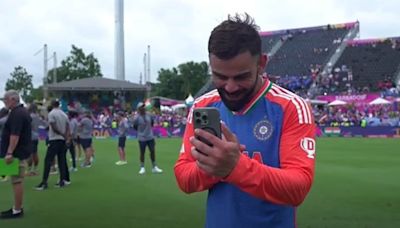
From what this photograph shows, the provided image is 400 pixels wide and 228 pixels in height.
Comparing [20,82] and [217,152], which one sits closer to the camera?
[217,152]

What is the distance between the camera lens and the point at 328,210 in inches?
359

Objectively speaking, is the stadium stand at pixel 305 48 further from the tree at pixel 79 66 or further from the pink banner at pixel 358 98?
the tree at pixel 79 66

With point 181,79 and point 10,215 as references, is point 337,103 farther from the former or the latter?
point 181,79

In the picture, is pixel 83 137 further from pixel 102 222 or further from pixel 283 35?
pixel 283 35

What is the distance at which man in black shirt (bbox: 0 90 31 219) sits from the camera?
891 cm

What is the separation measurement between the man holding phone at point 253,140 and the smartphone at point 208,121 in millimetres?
176

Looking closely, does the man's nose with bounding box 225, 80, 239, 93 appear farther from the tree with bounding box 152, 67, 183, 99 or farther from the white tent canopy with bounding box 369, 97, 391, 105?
the tree with bounding box 152, 67, 183, 99

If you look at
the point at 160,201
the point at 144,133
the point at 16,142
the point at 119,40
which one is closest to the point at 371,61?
the point at 119,40

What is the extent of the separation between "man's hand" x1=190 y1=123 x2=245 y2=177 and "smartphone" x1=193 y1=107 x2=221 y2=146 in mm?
21

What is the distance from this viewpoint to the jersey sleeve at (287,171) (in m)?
1.90

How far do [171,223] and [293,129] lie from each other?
6156mm

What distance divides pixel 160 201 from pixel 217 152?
8.72m

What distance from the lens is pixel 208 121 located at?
178 centimetres

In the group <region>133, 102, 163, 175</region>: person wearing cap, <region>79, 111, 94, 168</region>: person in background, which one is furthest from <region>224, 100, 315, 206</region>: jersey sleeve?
<region>79, 111, 94, 168</region>: person in background
